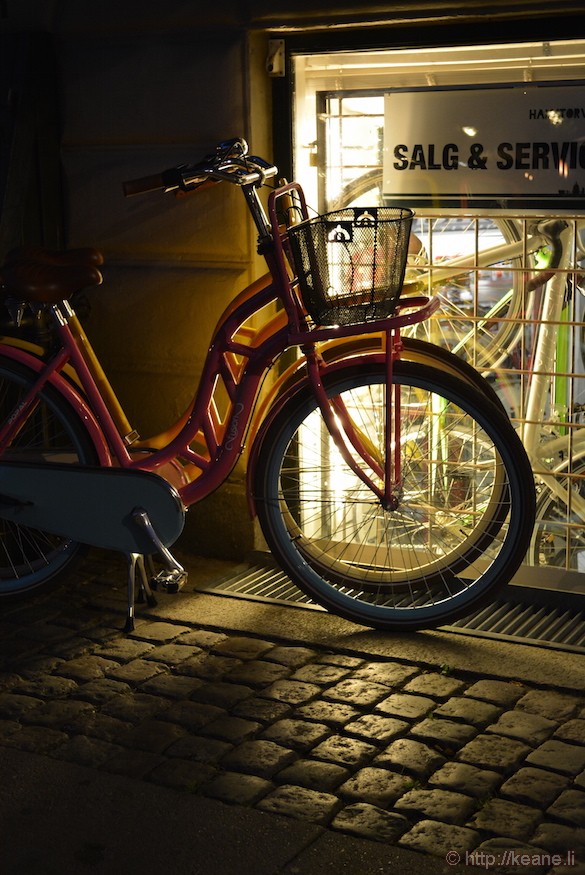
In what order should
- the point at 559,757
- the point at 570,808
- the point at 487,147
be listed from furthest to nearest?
the point at 487,147 < the point at 559,757 < the point at 570,808

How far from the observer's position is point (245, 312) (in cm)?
482

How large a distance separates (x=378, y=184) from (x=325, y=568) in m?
1.64

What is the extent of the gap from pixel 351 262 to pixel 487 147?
3.40 ft

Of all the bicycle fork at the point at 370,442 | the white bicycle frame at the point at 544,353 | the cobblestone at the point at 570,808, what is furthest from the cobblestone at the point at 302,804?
the white bicycle frame at the point at 544,353

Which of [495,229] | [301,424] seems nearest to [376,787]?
[301,424]

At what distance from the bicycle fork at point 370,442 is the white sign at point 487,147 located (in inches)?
31.7

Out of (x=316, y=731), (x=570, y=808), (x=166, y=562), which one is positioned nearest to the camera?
(x=570, y=808)

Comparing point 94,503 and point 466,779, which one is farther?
point 94,503

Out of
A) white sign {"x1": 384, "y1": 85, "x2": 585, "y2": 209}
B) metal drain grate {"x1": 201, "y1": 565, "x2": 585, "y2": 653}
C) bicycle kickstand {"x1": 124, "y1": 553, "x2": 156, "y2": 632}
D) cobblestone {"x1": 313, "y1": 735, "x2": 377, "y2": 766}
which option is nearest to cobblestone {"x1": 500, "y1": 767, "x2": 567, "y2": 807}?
cobblestone {"x1": 313, "y1": 735, "x2": 377, "y2": 766}

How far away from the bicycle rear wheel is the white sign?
1.64 metres

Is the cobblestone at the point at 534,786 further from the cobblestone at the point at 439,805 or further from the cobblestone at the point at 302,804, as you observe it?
the cobblestone at the point at 302,804

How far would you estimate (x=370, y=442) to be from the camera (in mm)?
4910

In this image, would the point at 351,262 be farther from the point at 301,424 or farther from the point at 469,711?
the point at 469,711

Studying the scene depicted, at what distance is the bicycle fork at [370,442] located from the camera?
472 centimetres
